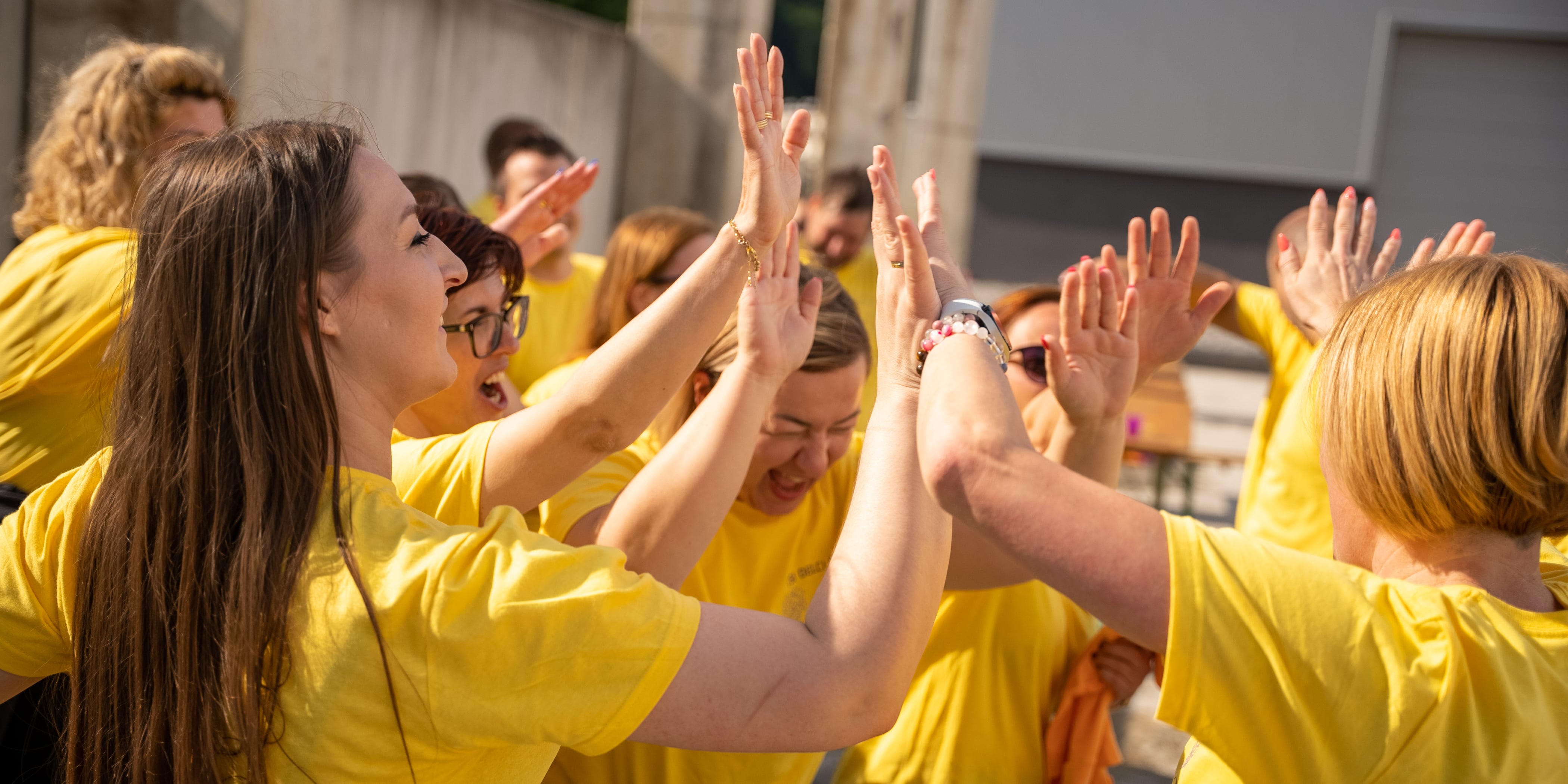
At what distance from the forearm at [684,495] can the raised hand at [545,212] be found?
126 cm

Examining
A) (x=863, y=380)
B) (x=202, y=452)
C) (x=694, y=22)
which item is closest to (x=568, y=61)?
(x=694, y=22)

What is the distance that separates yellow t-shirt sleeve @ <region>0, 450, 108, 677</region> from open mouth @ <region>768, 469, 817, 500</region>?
1105 mm

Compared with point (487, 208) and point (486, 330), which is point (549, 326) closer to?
point (487, 208)

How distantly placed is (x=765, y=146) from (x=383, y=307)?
656 millimetres

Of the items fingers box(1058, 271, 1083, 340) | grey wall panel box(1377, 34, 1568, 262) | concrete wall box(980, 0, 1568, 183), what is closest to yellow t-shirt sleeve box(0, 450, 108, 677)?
fingers box(1058, 271, 1083, 340)

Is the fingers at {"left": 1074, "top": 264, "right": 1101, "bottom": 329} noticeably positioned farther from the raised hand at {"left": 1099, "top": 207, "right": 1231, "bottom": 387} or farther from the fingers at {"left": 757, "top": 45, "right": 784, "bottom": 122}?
the fingers at {"left": 757, "top": 45, "right": 784, "bottom": 122}

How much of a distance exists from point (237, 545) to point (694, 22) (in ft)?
22.5

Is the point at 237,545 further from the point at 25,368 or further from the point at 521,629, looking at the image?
the point at 25,368

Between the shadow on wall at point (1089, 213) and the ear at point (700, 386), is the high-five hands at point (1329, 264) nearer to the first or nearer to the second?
the ear at point (700, 386)

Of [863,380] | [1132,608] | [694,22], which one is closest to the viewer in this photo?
[1132,608]

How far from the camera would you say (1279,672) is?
1.09 meters

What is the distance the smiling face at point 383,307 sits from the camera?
1333mm

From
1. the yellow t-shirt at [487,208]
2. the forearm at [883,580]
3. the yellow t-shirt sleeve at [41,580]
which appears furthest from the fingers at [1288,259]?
the yellow t-shirt at [487,208]

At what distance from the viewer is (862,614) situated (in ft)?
4.19
